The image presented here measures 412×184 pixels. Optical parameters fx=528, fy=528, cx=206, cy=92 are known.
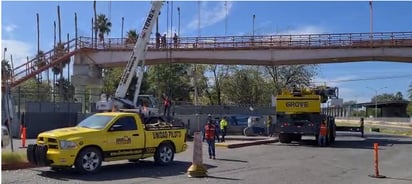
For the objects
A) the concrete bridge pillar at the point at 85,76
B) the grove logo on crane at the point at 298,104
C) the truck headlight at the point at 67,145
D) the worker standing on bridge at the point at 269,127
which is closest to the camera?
the truck headlight at the point at 67,145

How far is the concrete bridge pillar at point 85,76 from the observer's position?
143ft

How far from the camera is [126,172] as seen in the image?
15.5 metres

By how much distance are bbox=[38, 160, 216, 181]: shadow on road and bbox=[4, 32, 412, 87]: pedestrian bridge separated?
2536 cm

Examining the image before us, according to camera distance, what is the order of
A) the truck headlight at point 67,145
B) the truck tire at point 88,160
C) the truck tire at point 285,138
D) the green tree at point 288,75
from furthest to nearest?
the green tree at point 288,75, the truck tire at point 285,138, the truck tire at point 88,160, the truck headlight at point 67,145

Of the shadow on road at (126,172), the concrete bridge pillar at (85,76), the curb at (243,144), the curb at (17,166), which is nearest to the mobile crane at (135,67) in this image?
the curb at (243,144)

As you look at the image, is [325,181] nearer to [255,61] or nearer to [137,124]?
[137,124]

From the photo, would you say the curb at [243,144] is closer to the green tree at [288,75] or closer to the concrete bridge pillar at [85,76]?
the concrete bridge pillar at [85,76]

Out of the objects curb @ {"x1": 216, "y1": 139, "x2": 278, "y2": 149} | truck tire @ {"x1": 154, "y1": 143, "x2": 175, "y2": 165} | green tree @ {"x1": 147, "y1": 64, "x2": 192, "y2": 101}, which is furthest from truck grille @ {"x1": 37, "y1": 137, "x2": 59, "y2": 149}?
green tree @ {"x1": 147, "y1": 64, "x2": 192, "y2": 101}

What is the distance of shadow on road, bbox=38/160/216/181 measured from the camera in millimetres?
14215

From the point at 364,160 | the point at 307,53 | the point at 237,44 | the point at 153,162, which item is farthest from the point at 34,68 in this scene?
the point at 364,160

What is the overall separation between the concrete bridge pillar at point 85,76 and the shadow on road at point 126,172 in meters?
26.3

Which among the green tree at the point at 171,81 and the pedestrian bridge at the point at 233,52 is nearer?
the pedestrian bridge at the point at 233,52

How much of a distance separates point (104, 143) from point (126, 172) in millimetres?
1064

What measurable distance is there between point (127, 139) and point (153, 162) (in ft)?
8.06
